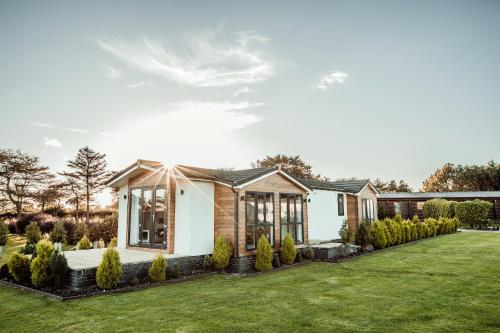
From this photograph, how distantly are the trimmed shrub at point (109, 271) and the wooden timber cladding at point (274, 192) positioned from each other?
430 cm

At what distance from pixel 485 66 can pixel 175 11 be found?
54.2ft

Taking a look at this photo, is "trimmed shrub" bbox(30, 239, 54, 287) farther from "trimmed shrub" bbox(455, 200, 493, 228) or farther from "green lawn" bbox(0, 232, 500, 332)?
"trimmed shrub" bbox(455, 200, 493, 228)

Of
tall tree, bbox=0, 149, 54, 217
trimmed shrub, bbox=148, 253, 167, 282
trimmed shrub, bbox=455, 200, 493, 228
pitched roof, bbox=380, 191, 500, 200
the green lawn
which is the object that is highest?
tall tree, bbox=0, 149, 54, 217

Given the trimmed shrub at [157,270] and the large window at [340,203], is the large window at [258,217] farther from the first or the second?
the large window at [340,203]

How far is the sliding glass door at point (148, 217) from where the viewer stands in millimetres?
12102

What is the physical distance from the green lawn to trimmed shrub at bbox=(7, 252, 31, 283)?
643 mm

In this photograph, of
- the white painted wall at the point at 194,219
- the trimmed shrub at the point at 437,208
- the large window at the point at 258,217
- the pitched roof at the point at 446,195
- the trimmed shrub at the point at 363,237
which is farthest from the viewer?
the pitched roof at the point at 446,195

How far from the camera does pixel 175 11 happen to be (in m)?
14.5

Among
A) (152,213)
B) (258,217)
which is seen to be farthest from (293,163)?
(152,213)

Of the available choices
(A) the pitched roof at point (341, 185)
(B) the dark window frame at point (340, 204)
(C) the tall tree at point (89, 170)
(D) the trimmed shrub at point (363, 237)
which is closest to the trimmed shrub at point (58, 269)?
(D) the trimmed shrub at point (363, 237)

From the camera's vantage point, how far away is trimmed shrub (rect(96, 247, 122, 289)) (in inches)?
328

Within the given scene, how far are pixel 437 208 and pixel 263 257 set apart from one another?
24475 millimetres

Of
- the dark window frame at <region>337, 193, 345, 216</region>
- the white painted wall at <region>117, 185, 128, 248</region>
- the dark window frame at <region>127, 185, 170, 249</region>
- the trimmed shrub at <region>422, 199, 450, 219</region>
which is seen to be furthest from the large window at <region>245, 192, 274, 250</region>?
the trimmed shrub at <region>422, 199, 450, 219</region>

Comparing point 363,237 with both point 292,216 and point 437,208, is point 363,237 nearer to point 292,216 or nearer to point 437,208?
point 292,216
